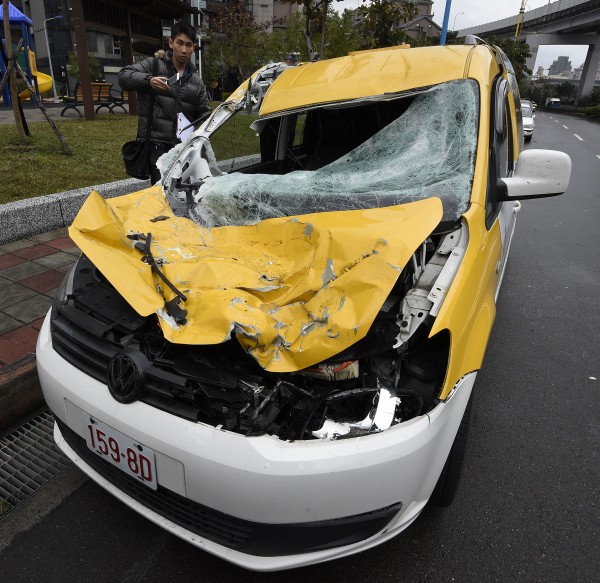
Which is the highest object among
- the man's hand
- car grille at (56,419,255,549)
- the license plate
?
the man's hand

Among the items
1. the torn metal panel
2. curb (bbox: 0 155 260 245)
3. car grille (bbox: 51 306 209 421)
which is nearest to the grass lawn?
curb (bbox: 0 155 260 245)

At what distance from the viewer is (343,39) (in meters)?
14.3

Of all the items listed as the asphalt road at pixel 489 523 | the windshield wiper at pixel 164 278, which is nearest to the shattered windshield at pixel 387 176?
the windshield wiper at pixel 164 278

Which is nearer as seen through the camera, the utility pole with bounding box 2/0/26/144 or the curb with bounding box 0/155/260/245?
the curb with bounding box 0/155/260/245

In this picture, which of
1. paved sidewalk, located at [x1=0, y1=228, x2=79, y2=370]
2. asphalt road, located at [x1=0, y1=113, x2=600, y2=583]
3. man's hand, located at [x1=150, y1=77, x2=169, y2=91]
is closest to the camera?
asphalt road, located at [x1=0, y1=113, x2=600, y2=583]

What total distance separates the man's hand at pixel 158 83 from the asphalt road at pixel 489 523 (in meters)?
2.81

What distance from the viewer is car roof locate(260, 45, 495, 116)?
2.56m

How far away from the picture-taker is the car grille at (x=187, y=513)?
59.2 inches

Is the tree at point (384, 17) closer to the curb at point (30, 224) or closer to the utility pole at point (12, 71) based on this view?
the utility pole at point (12, 71)

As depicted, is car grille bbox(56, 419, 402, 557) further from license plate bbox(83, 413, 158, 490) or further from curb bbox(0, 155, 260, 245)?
curb bbox(0, 155, 260, 245)

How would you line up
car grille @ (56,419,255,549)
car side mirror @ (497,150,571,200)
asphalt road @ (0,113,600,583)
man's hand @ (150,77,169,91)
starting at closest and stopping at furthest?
car grille @ (56,419,255,549) → asphalt road @ (0,113,600,583) → car side mirror @ (497,150,571,200) → man's hand @ (150,77,169,91)

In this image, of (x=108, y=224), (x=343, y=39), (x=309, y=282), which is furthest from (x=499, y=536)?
(x=343, y=39)

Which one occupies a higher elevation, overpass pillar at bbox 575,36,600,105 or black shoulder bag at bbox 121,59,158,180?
overpass pillar at bbox 575,36,600,105

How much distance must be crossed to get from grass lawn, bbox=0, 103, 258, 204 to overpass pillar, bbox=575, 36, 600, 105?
54.5m
